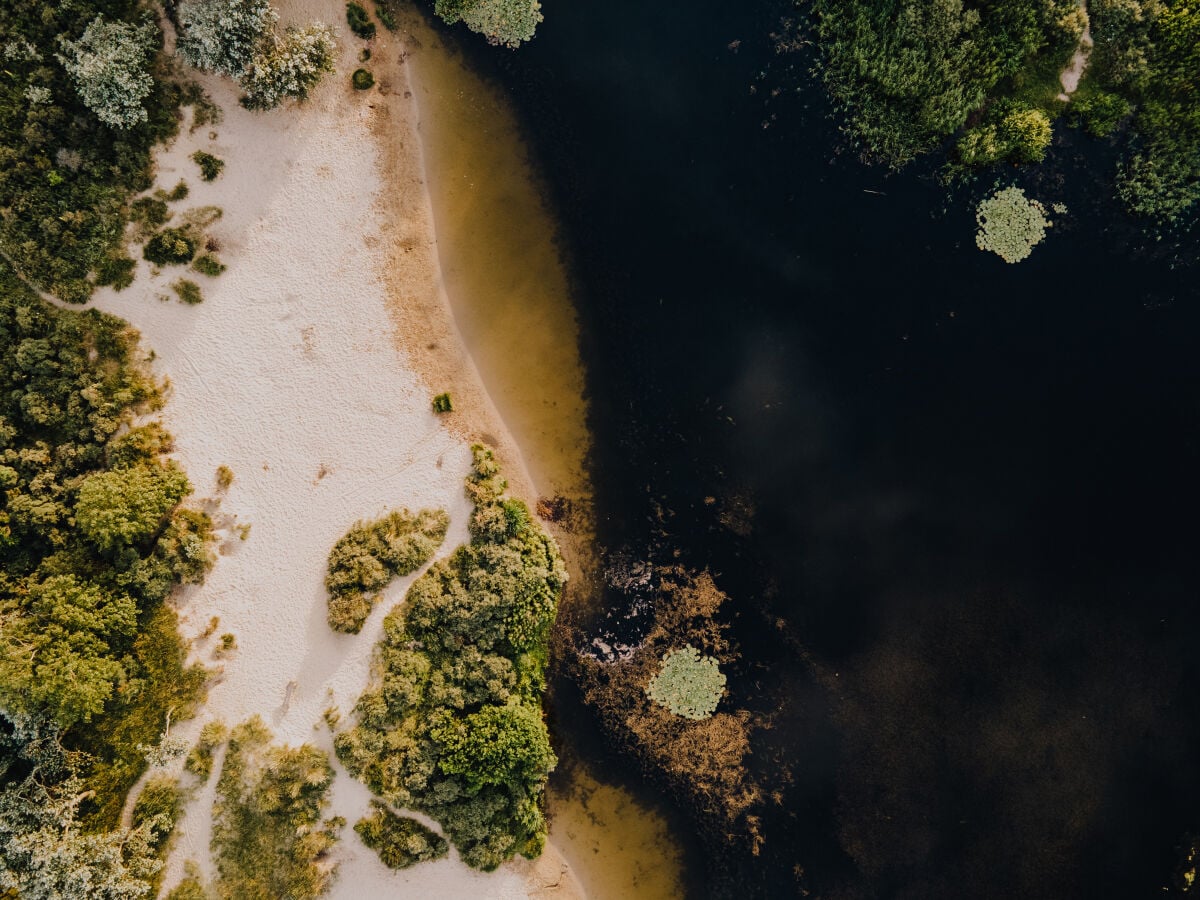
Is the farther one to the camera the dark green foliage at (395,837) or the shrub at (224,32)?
the dark green foliage at (395,837)

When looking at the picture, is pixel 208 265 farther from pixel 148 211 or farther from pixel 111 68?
pixel 111 68

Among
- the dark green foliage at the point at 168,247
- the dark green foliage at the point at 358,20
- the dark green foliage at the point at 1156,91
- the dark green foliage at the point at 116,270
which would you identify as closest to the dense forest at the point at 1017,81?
the dark green foliage at the point at 1156,91

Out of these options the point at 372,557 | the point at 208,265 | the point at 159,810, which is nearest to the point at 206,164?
the point at 208,265

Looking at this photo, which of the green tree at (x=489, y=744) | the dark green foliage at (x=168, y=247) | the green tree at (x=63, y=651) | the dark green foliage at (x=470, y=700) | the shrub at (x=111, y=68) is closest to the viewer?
the green tree at (x=63, y=651)

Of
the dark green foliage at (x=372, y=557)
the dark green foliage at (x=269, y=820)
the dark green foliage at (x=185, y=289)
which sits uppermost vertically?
the dark green foliage at (x=185, y=289)

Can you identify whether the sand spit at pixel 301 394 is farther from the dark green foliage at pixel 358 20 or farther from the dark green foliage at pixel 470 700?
the dark green foliage at pixel 470 700

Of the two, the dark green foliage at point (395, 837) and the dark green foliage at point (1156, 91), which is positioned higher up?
the dark green foliage at point (1156, 91)
